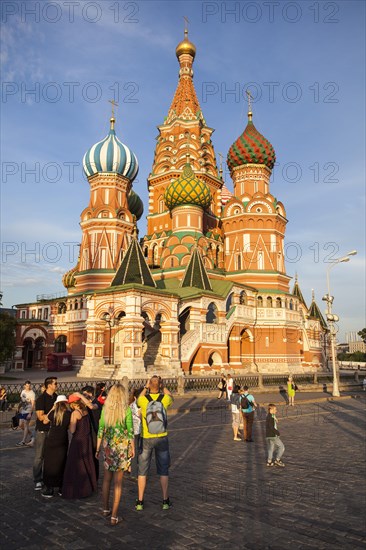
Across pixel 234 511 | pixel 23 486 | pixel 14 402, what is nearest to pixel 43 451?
pixel 23 486

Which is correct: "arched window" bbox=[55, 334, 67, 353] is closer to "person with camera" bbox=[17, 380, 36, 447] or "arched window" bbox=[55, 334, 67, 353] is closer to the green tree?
the green tree

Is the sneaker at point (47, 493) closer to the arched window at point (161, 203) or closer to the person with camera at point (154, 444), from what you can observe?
the person with camera at point (154, 444)

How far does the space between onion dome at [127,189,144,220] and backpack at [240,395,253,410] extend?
37182mm

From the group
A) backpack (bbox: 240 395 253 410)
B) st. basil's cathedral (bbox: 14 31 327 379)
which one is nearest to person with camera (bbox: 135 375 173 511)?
backpack (bbox: 240 395 253 410)

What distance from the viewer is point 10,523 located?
5.41 meters

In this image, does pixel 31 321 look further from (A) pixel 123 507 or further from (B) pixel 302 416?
(A) pixel 123 507

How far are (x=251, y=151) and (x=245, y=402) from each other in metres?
34.4

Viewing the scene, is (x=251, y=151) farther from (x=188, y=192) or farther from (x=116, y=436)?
(x=116, y=436)

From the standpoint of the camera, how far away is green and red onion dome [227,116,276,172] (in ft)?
136

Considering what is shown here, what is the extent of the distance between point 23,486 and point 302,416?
36.4ft

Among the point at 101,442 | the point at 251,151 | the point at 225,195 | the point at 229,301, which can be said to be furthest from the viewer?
the point at 225,195

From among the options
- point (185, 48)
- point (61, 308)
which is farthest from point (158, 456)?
point (185, 48)

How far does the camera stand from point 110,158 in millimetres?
39281

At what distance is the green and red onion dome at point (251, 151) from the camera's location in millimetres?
41375
